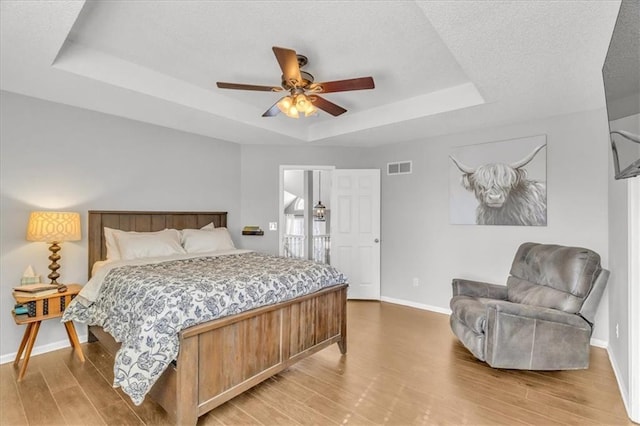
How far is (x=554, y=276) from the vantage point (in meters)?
2.92

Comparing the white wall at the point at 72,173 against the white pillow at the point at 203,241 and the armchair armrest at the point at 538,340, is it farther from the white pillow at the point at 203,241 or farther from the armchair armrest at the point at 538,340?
the armchair armrest at the point at 538,340

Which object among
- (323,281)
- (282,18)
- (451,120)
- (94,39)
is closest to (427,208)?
(451,120)

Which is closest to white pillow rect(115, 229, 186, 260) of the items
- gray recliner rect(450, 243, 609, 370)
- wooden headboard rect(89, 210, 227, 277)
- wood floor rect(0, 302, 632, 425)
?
wooden headboard rect(89, 210, 227, 277)

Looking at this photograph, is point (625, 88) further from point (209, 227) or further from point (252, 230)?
point (252, 230)

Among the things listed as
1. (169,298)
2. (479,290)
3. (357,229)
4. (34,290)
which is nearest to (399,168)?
(357,229)

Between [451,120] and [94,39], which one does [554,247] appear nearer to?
[451,120]

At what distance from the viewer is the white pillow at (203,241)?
3.82 meters

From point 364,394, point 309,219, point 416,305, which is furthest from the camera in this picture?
point 309,219

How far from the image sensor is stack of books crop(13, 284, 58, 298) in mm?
2764

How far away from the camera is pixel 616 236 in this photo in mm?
2779

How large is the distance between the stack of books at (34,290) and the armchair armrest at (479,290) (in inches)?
155

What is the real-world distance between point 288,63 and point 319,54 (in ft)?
1.93

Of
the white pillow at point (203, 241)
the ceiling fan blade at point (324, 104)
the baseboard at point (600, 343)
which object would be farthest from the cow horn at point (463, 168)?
the white pillow at point (203, 241)

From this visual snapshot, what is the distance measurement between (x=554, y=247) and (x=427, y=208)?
1.68 m
